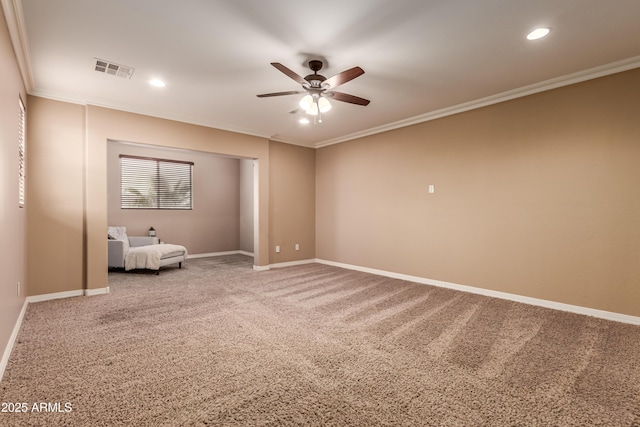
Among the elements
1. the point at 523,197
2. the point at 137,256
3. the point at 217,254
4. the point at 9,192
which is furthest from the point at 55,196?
the point at 523,197

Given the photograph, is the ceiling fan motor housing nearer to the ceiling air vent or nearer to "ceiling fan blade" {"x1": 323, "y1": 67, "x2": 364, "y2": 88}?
"ceiling fan blade" {"x1": 323, "y1": 67, "x2": 364, "y2": 88}

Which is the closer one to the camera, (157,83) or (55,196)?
(157,83)

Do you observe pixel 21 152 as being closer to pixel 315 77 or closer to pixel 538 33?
pixel 315 77

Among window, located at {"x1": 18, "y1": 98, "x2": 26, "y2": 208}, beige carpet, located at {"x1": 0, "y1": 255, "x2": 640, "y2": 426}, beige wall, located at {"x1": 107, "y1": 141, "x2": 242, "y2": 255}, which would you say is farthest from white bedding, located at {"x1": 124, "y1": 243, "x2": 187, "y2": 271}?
window, located at {"x1": 18, "y1": 98, "x2": 26, "y2": 208}

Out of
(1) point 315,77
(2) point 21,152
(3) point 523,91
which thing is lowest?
(2) point 21,152

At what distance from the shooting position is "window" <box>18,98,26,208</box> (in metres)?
3.05

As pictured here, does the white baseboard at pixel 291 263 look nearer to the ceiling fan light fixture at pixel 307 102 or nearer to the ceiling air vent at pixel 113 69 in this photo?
the ceiling fan light fixture at pixel 307 102

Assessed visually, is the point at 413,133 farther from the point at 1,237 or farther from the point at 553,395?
the point at 1,237

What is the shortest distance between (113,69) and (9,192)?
5.25 feet

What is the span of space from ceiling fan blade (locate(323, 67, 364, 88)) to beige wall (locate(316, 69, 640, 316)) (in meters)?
2.46

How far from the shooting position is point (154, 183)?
710 centimetres

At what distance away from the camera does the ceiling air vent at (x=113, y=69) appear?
312 cm

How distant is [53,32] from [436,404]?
4.10 meters

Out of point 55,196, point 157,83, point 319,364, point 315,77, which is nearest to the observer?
point 319,364
